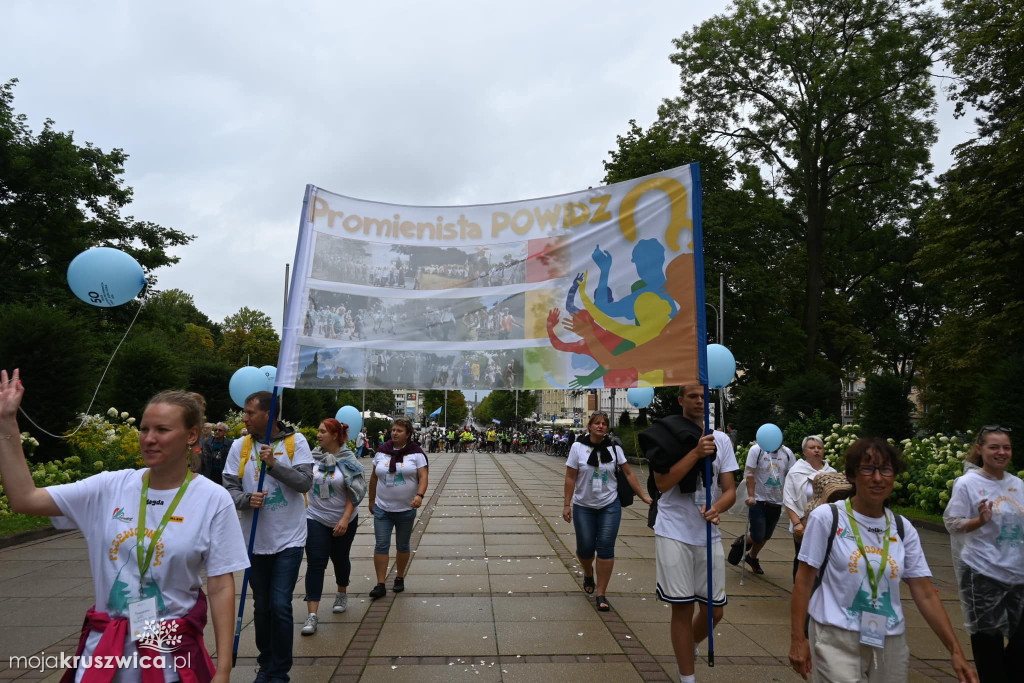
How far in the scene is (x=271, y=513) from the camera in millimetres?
4934

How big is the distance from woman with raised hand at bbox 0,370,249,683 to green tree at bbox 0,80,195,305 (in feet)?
85.2

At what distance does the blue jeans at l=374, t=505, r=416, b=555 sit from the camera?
7367 mm

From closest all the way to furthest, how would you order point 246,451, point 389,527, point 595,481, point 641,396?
point 246,451 < point 595,481 < point 389,527 < point 641,396

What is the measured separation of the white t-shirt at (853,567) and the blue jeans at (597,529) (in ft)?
12.4

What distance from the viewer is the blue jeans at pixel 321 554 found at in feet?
20.8

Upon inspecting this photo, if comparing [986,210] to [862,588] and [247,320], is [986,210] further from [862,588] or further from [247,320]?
[247,320]

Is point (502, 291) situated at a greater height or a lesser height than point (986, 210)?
lesser

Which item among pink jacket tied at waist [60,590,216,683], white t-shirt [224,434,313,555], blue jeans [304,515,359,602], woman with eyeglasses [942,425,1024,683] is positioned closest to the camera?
pink jacket tied at waist [60,590,216,683]

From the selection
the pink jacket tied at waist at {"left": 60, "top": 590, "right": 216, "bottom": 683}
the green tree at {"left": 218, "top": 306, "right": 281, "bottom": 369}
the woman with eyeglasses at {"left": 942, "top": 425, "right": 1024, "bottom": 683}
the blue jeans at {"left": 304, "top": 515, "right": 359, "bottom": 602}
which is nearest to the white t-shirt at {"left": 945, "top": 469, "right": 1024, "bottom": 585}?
the woman with eyeglasses at {"left": 942, "top": 425, "right": 1024, "bottom": 683}

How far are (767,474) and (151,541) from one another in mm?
7493

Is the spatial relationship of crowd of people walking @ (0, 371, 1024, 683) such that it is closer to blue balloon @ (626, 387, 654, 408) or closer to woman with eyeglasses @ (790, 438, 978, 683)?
woman with eyeglasses @ (790, 438, 978, 683)

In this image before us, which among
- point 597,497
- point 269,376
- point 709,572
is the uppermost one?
point 269,376

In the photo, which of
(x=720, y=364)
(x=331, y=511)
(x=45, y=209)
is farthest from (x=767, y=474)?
(x=45, y=209)

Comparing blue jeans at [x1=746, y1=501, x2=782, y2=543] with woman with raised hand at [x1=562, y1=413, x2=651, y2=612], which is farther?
blue jeans at [x1=746, y1=501, x2=782, y2=543]
